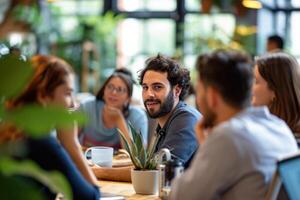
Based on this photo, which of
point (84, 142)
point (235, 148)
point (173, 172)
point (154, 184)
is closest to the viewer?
point (235, 148)

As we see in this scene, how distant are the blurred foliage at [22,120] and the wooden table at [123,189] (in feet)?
5.17

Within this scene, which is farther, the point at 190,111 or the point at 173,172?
the point at 190,111

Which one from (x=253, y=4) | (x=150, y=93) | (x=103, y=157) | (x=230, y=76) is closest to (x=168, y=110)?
(x=150, y=93)

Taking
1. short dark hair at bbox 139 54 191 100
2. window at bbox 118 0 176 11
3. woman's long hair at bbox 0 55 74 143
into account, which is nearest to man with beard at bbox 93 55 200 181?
short dark hair at bbox 139 54 191 100

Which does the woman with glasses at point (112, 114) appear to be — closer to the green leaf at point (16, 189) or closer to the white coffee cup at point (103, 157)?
the white coffee cup at point (103, 157)

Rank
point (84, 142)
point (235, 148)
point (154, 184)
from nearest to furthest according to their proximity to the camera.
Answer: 1. point (235, 148)
2. point (154, 184)
3. point (84, 142)

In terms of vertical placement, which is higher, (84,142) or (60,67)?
(60,67)

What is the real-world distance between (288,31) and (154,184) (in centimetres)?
755

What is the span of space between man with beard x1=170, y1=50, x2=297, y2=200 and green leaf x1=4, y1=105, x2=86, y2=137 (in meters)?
1.01

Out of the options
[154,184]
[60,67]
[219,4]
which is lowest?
[154,184]

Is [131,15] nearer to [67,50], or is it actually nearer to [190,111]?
[67,50]

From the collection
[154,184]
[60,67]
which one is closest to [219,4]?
[60,67]

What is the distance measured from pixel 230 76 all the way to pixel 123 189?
3.26 ft

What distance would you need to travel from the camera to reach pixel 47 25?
33.8 ft
